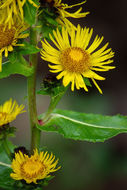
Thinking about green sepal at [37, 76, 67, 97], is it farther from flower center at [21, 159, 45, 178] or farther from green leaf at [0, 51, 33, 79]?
flower center at [21, 159, 45, 178]

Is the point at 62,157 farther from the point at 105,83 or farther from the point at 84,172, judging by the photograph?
the point at 105,83

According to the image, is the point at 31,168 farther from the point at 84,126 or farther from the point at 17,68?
the point at 17,68

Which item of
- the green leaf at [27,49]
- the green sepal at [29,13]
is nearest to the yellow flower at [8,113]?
the green leaf at [27,49]

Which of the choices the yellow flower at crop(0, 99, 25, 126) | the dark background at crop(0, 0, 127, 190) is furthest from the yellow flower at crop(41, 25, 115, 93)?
the dark background at crop(0, 0, 127, 190)

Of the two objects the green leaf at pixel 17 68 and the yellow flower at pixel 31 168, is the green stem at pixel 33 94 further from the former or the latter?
the yellow flower at pixel 31 168

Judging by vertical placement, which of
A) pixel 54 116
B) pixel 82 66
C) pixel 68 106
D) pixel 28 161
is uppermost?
pixel 82 66

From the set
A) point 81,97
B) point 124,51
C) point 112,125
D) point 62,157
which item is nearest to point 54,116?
point 112,125
